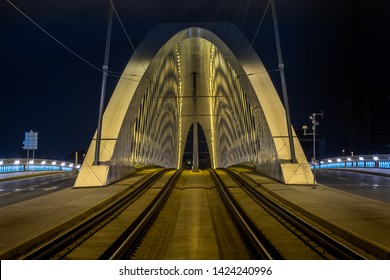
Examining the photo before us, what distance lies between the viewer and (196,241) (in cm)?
1180

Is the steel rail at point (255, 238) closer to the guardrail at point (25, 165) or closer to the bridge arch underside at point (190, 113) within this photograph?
the bridge arch underside at point (190, 113)

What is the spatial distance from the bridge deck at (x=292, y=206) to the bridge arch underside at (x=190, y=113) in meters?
4.33

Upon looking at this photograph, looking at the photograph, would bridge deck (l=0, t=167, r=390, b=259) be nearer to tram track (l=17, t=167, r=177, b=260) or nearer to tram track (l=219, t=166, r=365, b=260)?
tram track (l=17, t=167, r=177, b=260)

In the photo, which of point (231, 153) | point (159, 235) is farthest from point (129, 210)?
point (231, 153)

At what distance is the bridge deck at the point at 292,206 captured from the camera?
1023 cm

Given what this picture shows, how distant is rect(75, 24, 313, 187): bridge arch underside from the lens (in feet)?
88.7

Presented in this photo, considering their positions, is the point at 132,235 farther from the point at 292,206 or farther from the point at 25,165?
the point at 25,165

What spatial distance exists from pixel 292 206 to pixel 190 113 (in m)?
71.4

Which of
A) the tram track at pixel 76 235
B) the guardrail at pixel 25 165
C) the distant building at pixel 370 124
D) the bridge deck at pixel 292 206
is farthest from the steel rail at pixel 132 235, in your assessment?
the distant building at pixel 370 124

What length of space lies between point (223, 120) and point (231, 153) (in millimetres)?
6709

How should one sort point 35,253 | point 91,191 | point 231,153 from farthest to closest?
point 231,153
point 91,191
point 35,253

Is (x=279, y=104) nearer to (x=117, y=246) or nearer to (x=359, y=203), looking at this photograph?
(x=359, y=203)

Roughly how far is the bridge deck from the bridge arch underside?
14.2 ft

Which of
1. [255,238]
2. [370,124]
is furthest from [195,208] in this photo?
[370,124]
